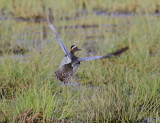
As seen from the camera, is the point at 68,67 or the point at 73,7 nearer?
the point at 68,67

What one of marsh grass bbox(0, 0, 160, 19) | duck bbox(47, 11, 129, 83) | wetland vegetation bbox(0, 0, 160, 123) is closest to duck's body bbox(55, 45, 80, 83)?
duck bbox(47, 11, 129, 83)

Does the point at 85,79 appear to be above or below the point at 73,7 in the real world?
below

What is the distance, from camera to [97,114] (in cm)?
382

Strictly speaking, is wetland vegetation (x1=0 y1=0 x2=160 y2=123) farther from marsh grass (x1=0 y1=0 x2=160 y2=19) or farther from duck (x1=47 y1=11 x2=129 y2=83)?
marsh grass (x1=0 y1=0 x2=160 y2=19)

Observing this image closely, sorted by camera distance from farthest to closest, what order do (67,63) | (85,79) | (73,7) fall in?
(73,7), (85,79), (67,63)

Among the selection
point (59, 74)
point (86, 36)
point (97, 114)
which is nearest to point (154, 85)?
point (97, 114)

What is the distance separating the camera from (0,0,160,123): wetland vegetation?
12.6ft

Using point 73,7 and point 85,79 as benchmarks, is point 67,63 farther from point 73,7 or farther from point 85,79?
point 73,7

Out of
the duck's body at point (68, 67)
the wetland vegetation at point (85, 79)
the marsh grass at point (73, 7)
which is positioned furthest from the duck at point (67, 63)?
the marsh grass at point (73, 7)

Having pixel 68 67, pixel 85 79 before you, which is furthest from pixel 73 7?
pixel 68 67

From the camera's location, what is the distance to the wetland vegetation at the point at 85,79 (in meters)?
3.83

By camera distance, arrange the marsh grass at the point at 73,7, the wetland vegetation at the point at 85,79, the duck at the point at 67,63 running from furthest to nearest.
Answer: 1. the marsh grass at the point at 73,7
2. the wetland vegetation at the point at 85,79
3. the duck at the point at 67,63

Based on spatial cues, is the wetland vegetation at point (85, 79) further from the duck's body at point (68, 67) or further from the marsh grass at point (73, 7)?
the marsh grass at point (73, 7)

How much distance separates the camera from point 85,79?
18.2 feet
